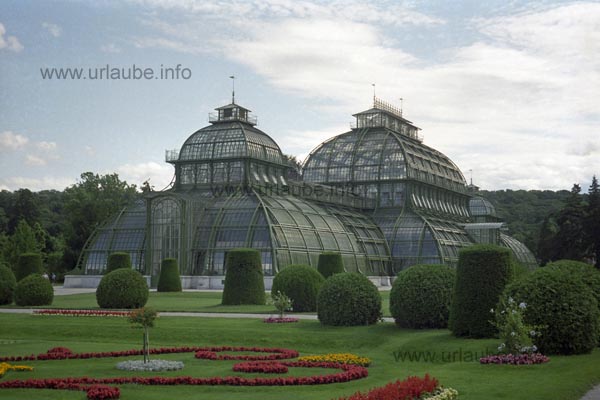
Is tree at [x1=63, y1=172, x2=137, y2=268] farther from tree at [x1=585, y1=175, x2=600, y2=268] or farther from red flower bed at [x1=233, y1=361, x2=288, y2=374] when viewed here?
red flower bed at [x1=233, y1=361, x2=288, y2=374]

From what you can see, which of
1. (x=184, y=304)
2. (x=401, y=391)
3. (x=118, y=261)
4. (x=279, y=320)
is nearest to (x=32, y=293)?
(x=184, y=304)

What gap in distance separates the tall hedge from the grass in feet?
A: 37.9

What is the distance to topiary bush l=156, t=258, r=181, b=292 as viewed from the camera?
2469 inches

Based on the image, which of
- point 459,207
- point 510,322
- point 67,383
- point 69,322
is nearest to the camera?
point 67,383

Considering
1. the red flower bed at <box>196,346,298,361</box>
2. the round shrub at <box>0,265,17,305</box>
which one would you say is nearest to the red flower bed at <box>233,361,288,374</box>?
the red flower bed at <box>196,346,298,361</box>

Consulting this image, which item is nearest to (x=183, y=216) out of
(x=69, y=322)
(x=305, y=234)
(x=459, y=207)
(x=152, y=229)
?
(x=152, y=229)

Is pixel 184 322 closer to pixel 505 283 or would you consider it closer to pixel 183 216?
pixel 505 283

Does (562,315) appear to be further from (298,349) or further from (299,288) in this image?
(299,288)

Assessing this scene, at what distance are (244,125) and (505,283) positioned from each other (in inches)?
2469

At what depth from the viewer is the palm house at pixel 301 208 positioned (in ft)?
236

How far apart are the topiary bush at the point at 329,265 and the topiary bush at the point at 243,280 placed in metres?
5.05

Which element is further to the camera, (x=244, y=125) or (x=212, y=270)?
(x=244, y=125)

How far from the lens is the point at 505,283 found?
26.7 m

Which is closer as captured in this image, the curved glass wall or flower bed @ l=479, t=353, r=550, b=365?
flower bed @ l=479, t=353, r=550, b=365
